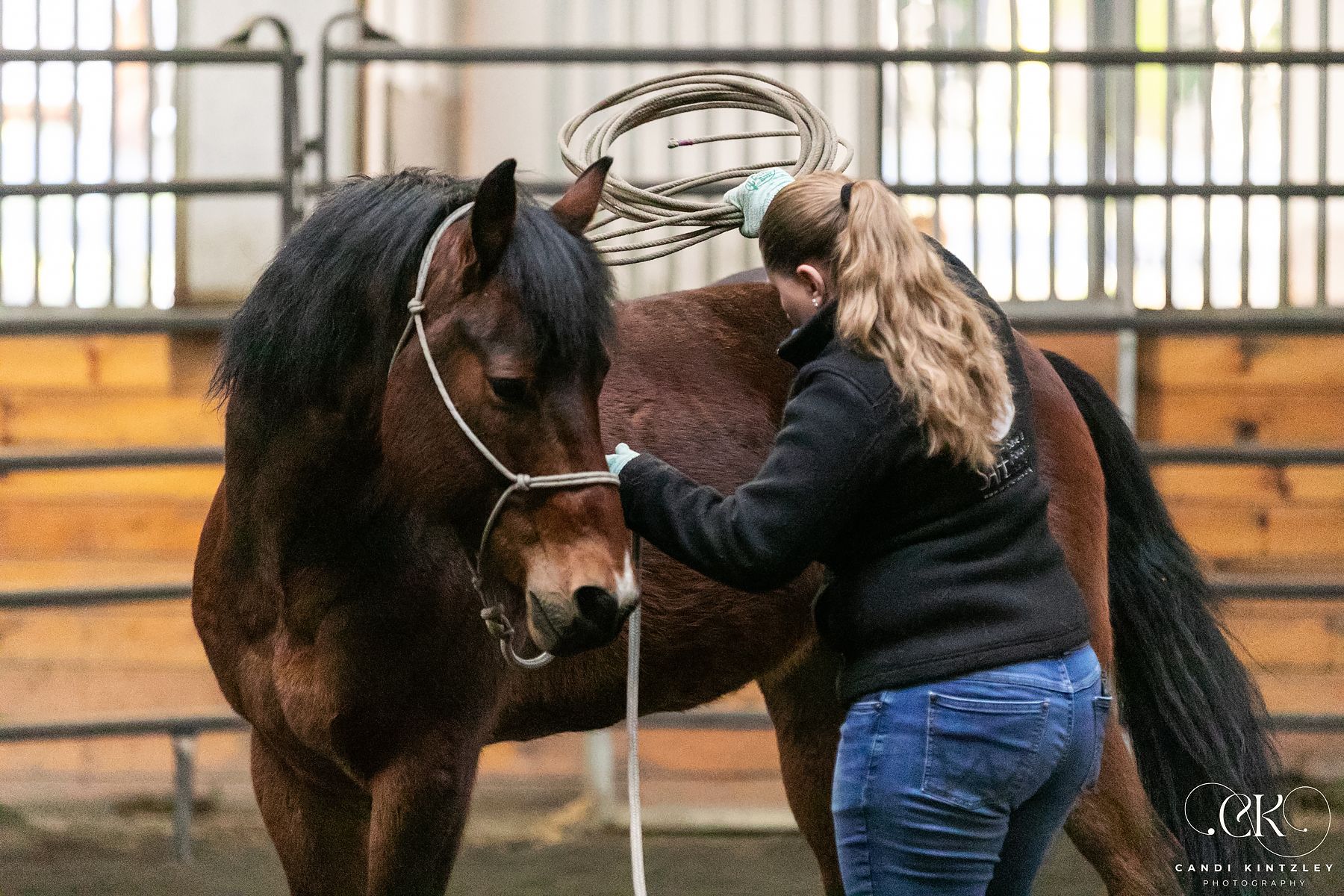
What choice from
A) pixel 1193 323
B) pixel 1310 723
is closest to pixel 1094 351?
pixel 1193 323

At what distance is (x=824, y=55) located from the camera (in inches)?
156

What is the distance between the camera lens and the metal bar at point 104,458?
382cm

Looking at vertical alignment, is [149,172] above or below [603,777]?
above

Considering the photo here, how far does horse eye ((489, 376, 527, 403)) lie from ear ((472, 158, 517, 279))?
16 centimetres

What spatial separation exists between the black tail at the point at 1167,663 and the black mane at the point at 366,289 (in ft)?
4.51

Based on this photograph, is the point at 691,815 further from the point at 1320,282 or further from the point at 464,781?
the point at 1320,282

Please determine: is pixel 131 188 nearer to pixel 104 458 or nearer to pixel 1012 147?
pixel 104 458

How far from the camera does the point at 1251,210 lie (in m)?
4.42

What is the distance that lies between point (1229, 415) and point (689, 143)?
271 centimetres

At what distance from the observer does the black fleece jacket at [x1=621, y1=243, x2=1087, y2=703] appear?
5.10ft

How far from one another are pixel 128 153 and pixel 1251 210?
364 cm

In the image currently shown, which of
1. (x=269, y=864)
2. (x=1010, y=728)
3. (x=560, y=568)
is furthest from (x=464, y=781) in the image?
(x=269, y=864)

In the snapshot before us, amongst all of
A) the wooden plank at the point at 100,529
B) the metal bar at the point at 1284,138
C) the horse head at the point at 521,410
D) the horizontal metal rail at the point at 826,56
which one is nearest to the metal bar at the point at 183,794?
the wooden plank at the point at 100,529

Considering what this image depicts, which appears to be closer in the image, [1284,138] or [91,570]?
[1284,138]
